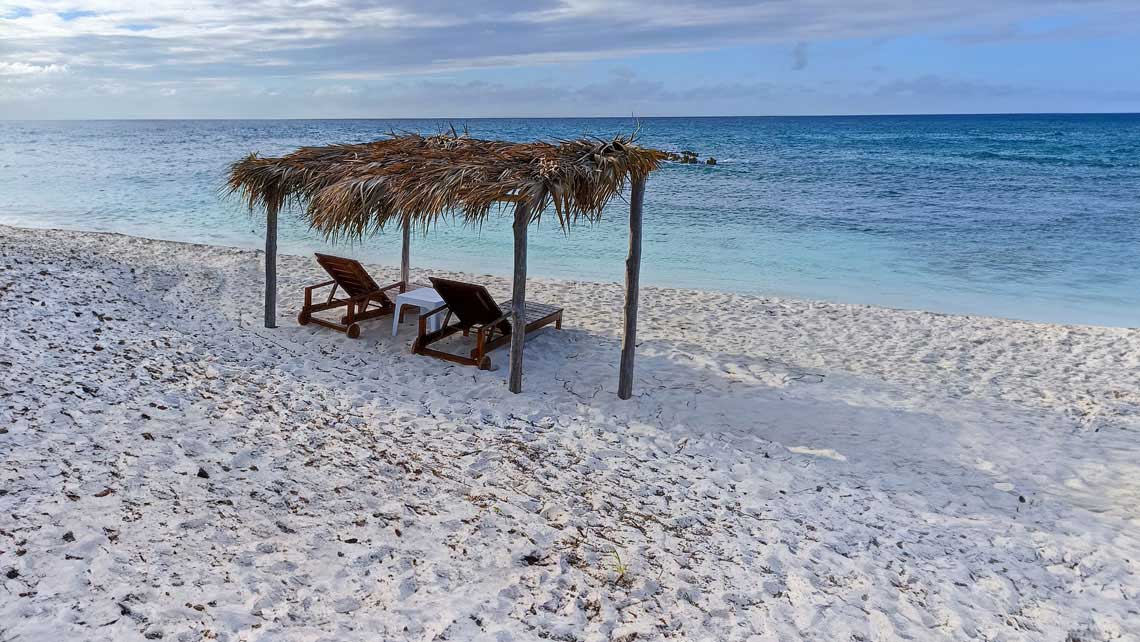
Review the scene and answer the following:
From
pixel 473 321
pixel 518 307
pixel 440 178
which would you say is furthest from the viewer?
pixel 473 321

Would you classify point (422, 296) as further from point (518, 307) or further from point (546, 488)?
point (546, 488)

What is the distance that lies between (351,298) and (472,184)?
2.43 meters

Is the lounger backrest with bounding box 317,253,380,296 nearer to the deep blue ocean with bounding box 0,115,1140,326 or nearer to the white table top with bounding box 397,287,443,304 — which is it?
the white table top with bounding box 397,287,443,304

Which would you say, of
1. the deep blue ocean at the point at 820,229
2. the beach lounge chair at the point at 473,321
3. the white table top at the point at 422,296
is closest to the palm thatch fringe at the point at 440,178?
the beach lounge chair at the point at 473,321

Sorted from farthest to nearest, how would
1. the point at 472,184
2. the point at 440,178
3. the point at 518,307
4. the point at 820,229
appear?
the point at 820,229 → the point at 518,307 → the point at 440,178 → the point at 472,184

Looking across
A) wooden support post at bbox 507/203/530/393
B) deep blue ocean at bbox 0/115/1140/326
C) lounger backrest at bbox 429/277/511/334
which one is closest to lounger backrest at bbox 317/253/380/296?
lounger backrest at bbox 429/277/511/334

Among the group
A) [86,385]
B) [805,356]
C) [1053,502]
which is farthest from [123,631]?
[805,356]

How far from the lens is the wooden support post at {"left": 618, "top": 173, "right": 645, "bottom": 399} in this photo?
514 cm

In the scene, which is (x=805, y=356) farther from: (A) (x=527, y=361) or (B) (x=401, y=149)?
(B) (x=401, y=149)

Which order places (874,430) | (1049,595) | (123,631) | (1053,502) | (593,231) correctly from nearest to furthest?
(123,631), (1049,595), (1053,502), (874,430), (593,231)

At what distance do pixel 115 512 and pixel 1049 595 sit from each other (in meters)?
4.25

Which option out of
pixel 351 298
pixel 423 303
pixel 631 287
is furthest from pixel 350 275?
pixel 631 287

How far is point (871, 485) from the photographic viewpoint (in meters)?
4.21

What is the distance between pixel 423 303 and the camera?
6.30 meters
